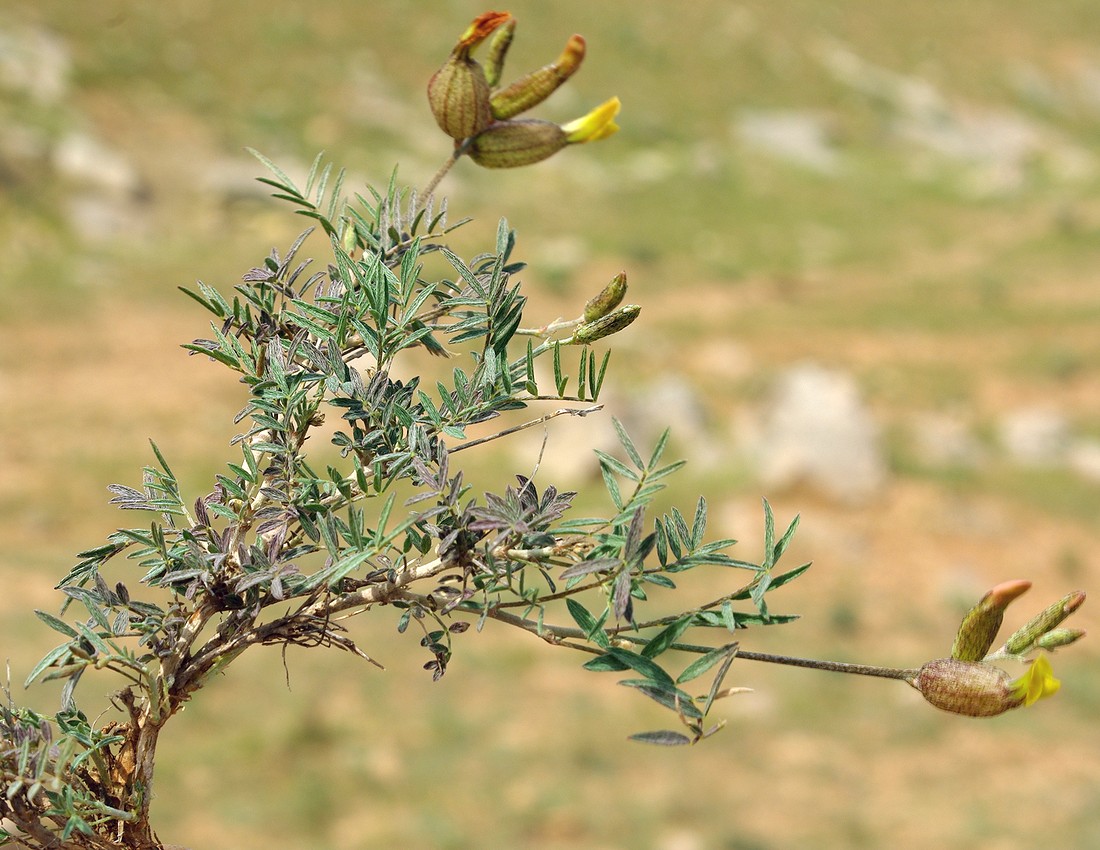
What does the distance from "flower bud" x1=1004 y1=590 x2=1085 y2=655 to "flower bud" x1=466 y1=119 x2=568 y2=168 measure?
2.12 ft

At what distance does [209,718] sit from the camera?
17.9 feet

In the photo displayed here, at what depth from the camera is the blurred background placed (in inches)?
213

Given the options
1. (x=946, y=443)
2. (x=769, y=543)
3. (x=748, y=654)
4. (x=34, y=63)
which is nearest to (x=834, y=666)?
A: (x=748, y=654)

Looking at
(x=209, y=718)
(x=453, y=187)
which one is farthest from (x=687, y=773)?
(x=453, y=187)

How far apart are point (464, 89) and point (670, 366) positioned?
10.4 meters

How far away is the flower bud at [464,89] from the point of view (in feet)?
3.51

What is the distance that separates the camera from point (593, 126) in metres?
1.15

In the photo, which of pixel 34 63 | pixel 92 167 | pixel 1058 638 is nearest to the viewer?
pixel 1058 638

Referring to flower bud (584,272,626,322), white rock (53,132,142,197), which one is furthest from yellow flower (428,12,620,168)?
white rock (53,132,142,197)

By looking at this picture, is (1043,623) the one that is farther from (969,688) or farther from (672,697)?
(672,697)

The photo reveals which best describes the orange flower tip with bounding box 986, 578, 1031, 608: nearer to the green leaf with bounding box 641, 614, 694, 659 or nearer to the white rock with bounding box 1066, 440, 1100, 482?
the green leaf with bounding box 641, 614, 694, 659

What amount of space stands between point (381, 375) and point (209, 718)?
5.01 m

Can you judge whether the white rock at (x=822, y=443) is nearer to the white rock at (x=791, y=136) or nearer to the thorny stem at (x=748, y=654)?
the thorny stem at (x=748, y=654)

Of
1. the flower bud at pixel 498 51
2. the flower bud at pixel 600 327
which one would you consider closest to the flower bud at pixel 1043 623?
the flower bud at pixel 600 327
